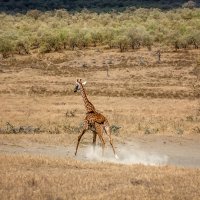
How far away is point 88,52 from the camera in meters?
61.0

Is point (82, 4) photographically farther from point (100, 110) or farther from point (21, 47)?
point (100, 110)

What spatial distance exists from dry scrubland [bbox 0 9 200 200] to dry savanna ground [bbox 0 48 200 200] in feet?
0.08

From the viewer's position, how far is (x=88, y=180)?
44.7 feet

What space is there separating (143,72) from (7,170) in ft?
115

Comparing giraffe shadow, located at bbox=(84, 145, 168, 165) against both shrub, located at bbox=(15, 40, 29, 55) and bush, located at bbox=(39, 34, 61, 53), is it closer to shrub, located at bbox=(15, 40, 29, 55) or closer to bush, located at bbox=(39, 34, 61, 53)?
bush, located at bbox=(39, 34, 61, 53)

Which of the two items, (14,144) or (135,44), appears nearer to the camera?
(14,144)

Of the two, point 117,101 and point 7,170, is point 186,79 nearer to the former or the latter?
point 117,101

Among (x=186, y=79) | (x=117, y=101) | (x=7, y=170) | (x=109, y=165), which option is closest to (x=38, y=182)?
(x=7, y=170)

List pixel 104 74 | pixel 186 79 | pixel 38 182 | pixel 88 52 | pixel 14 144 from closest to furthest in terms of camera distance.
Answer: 1. pixel 38 182
2. pixel 14 144
3. pixel 186 79
4. pixel 104 74
5. pixel 88 52

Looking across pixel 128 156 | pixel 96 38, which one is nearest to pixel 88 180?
pixel 128 156

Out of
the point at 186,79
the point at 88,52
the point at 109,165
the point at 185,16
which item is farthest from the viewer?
the point at 185,16

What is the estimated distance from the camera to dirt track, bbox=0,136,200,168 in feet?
59.6

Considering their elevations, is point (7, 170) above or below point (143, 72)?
above

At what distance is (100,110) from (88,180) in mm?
19375
